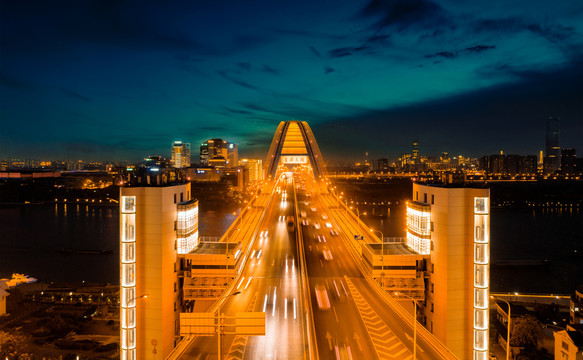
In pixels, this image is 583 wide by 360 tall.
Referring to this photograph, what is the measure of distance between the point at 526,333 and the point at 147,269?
23.1 meters

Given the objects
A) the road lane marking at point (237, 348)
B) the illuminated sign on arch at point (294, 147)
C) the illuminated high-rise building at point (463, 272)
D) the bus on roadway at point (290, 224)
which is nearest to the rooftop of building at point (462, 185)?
the illuminated high-rise building at point (463, 272)

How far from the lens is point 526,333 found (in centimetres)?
2256

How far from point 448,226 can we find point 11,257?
51981 mm

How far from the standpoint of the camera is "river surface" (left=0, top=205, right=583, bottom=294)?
38.6 m

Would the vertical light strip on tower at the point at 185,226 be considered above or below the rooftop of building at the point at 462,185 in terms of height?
below

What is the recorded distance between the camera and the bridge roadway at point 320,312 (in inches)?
514

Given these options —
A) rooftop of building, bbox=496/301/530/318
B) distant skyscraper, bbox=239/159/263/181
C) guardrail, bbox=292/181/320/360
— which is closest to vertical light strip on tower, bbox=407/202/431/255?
guardrail, bbox=292/181/320/360

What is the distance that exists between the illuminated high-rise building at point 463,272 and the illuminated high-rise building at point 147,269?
532 inches

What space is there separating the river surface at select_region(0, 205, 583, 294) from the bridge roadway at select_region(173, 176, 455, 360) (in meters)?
20.1

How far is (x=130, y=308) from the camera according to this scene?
663 inches

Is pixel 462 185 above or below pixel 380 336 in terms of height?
above

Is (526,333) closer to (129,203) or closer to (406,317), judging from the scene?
(406,317)

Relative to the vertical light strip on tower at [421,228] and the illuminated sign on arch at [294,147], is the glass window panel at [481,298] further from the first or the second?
→ the illuminated sign on arch at [294,147]

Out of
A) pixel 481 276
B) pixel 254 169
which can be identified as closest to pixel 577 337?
pixel 481 276
